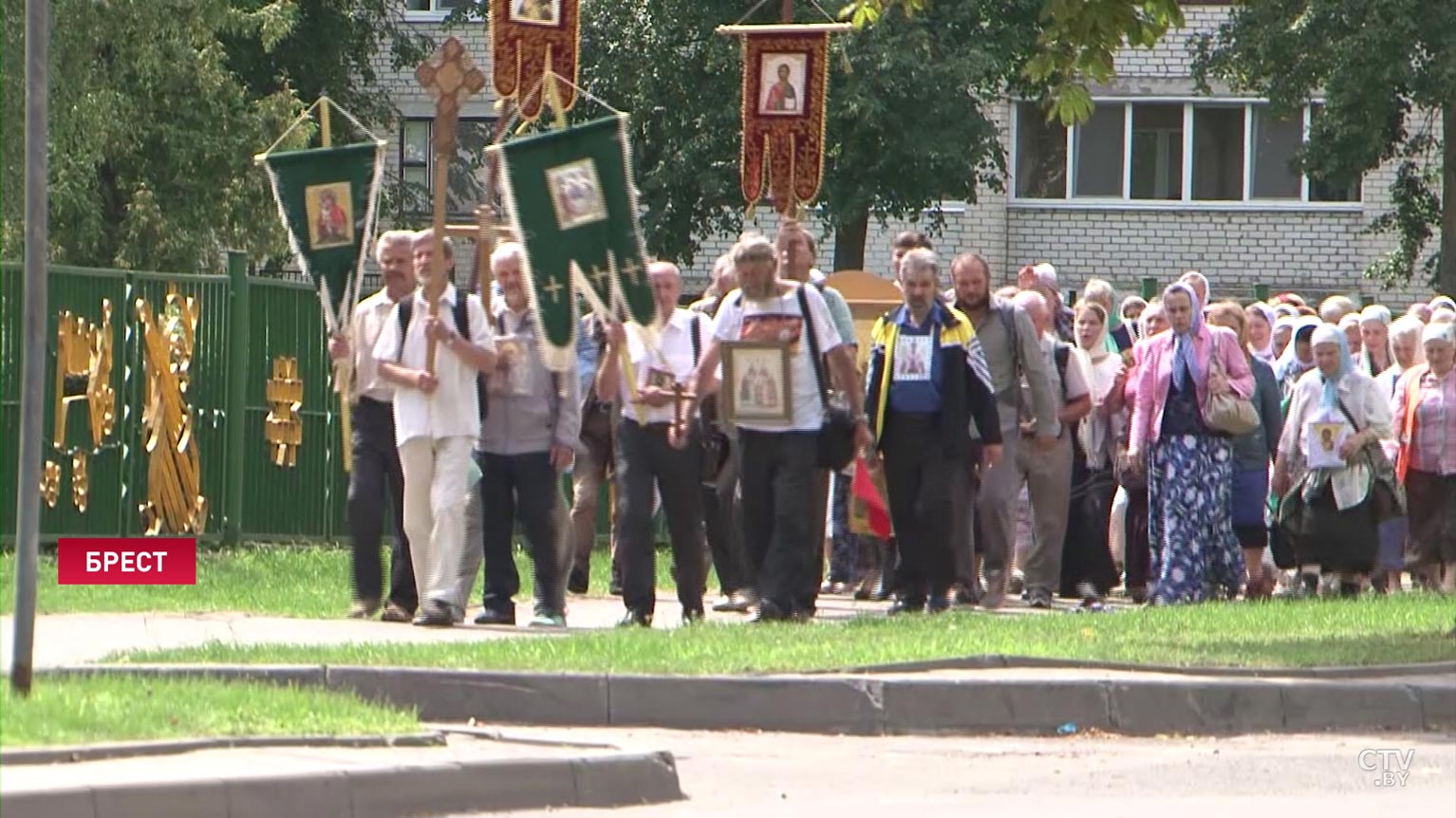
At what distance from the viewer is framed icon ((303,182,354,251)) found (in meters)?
14.7

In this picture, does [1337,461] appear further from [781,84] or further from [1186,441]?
[781,84]

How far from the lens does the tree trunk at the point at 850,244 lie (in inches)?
1533

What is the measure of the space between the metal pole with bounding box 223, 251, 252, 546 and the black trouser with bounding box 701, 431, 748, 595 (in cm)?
500

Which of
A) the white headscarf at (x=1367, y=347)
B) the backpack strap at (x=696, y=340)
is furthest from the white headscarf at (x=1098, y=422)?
the backpack strap at (x=696, y=340)

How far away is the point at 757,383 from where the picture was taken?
13.4 m

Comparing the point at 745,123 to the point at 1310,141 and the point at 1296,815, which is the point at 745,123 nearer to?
the point at 1296,815

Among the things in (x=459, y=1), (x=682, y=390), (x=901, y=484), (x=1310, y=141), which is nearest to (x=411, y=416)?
(x=682, y=390)

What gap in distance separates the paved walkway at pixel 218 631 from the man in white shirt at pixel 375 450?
0.82 feet

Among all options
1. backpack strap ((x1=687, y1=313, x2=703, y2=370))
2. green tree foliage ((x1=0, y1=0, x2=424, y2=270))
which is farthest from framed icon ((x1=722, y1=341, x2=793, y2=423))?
green tree foliage ((x1=0, y1=0, x2=424, y2=270))

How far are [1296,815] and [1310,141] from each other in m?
30.3

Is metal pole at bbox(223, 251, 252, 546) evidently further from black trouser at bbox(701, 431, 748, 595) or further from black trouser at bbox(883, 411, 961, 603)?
black trouser at bbox(883, 411, 961, 603)

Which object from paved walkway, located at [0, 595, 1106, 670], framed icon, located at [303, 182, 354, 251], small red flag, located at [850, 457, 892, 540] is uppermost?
framed icon, located at [303, 182, 354, 251]

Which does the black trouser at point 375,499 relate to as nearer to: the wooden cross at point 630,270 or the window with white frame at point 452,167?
the wooden cross at point 630,270

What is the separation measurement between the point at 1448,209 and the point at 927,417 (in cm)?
2575
